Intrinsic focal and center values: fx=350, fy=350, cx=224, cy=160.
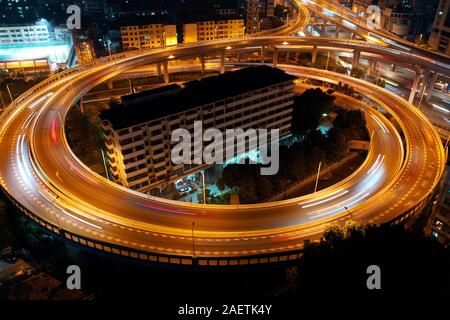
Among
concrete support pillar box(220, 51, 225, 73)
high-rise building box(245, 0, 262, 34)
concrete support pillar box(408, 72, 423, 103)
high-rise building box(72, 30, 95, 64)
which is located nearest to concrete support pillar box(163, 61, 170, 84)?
concrete support pillar box(220, 51, 225, 73)

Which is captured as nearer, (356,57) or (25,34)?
(356,57)

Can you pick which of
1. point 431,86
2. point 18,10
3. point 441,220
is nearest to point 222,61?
point 431,86

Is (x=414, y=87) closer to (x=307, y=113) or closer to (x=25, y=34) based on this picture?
(x=307, y=113)

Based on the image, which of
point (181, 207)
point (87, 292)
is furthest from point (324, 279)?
point (87, 292)

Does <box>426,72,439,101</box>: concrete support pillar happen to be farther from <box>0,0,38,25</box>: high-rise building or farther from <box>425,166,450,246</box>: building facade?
<box>0,0,38,25</box>: high-rise building

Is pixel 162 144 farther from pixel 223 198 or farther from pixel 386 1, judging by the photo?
pixel 386 1
